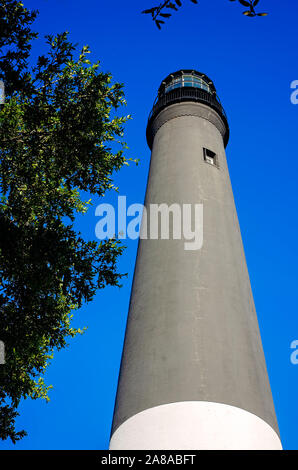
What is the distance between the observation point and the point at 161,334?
1060 centimetres

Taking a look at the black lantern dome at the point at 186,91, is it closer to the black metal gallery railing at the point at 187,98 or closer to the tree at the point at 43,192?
the black metal gallery railing at the point at 187,98

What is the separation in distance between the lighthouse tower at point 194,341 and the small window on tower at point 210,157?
44 cm

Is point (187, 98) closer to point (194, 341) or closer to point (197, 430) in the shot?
point (194, 341)

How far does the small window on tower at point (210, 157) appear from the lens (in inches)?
625

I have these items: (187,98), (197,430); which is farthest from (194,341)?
(187,98)

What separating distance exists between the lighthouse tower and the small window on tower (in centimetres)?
44

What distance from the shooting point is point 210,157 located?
1623 cm

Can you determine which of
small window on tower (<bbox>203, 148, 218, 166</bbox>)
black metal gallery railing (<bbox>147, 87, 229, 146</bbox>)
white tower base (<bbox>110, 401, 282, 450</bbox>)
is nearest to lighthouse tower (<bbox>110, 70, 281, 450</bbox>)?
white tower base (<bbox>110, 401, 282, 450</bbox>)

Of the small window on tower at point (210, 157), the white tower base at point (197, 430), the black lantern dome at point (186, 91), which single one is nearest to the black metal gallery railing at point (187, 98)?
the black lantern dome at point (186, 91)

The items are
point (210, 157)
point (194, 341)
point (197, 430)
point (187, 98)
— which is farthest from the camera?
point (187, 98)

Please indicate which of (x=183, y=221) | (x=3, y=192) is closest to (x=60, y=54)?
(x=3, y=192)

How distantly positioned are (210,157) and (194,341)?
26.5 feet

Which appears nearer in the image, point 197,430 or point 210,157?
point 197,430

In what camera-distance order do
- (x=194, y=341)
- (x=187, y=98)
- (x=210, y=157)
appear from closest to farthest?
(x=194, y=341)
(x=210, y=157)
(x=187, y=98)
